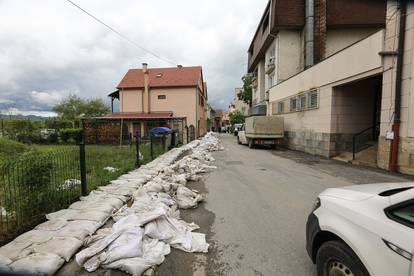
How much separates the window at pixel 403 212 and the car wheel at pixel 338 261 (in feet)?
1.43

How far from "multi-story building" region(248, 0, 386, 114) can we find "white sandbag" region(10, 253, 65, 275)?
67.1 ft

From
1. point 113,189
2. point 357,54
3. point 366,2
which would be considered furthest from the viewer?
point 366,2

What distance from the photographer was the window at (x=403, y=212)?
177cm

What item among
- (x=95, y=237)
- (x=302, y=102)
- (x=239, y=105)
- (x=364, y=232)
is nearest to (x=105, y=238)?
(x=95, y=237)

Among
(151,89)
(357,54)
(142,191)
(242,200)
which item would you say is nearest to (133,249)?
(142,191)

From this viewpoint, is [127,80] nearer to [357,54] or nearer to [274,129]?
[274,129]

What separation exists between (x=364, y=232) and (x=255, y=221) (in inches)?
107

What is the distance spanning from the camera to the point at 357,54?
432 inches

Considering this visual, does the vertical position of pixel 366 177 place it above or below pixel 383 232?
below

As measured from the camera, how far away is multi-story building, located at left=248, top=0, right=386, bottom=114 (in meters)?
20.1

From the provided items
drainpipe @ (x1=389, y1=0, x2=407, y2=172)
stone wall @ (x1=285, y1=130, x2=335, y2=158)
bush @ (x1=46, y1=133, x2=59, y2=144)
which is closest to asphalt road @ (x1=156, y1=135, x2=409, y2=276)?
drainpipe @ (x1=389, y1=0, x2=407, y2=172)

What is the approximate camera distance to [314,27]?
792 inches

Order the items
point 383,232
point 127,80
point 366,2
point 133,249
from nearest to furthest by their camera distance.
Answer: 1. point 383,232
2. point 133,249
3. point 366,2
4. point 127,80

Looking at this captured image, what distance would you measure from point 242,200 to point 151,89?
28201 mm
